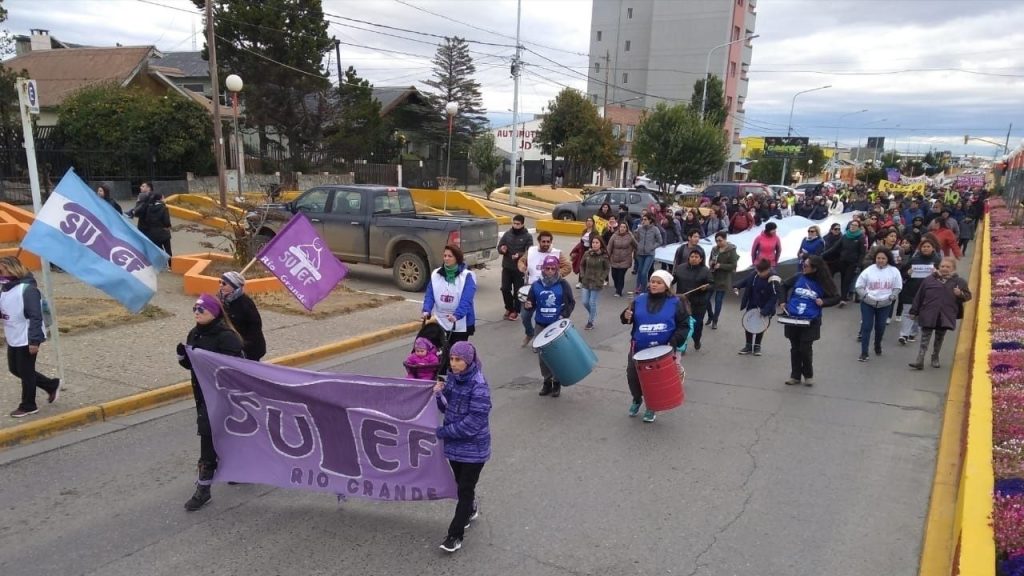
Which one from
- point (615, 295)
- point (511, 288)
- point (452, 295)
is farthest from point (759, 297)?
point (452, 295)

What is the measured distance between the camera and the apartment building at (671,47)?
72.5 metres

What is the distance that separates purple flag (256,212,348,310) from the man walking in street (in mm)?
3441

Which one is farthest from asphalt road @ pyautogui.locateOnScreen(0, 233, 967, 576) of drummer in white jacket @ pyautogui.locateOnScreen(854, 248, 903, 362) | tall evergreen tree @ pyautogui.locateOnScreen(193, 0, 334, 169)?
tall evergreen tree @ pyautogui.locateOnScreen(193, 0, 334, 169)

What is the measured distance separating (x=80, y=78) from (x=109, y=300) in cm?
2604

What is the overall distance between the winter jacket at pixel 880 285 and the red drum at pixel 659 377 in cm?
422

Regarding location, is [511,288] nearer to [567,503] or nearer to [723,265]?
[723,265]

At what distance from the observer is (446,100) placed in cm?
5397

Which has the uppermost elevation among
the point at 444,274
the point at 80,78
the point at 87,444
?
the point at 80,78

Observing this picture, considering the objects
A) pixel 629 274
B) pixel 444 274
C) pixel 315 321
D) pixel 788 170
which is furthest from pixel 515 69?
pixel 788 170

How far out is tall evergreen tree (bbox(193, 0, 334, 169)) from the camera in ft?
90.6

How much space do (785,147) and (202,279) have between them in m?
68.2

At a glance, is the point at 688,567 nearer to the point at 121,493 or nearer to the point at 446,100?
the point at 121,493

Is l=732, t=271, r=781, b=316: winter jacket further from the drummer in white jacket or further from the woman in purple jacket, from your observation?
the woman in purple jacket

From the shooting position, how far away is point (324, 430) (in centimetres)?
465
